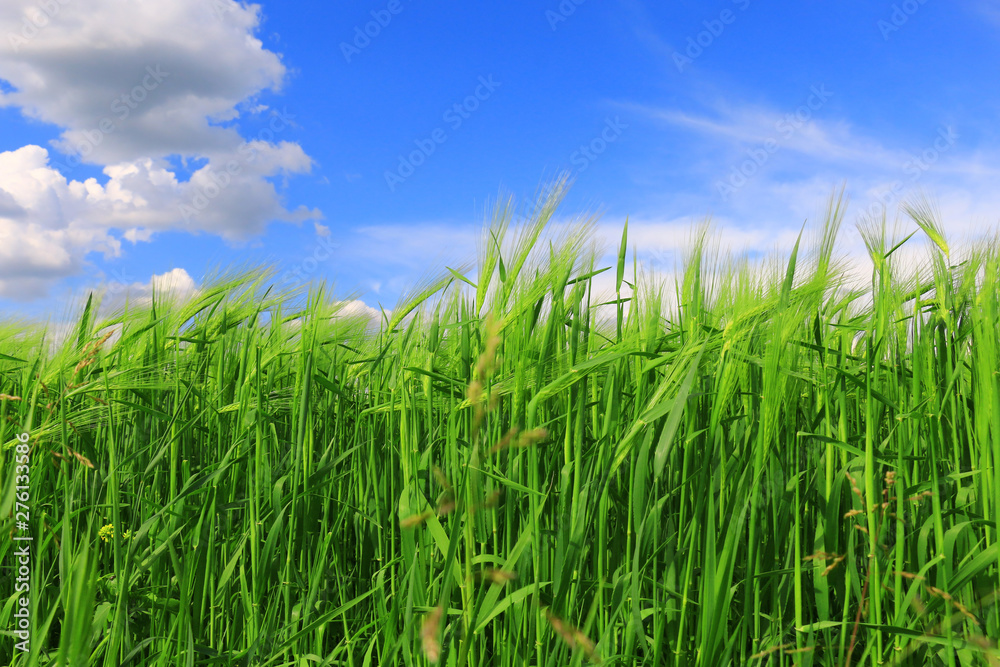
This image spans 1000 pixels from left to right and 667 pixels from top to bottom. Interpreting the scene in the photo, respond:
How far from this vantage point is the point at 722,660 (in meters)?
1.13

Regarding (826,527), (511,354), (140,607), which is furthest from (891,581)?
(140,607)

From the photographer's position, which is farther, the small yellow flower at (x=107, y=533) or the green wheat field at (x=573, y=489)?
the small yellow flower at (x=107, y=533)

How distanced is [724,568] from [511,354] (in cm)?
56

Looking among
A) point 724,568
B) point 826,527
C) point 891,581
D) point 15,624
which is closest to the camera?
point 724,568

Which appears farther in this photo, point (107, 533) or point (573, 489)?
point (107, 533)

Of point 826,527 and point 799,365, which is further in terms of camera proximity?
point 799,365

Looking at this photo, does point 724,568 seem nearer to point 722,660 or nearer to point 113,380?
point 722,660

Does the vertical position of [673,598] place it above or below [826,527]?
below

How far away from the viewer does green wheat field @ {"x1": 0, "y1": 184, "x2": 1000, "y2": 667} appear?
3.67ft

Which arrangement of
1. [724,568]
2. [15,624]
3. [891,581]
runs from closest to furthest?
[724,568] < [891,581] < [15,624]

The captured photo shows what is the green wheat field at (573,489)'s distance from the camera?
1.12m

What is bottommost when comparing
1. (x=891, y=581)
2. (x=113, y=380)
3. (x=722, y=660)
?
(x=722, y=660)

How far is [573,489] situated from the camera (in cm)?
116

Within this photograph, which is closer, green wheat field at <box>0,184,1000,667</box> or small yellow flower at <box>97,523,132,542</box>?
green wheat field at <box>0,184,1000,667</box>
